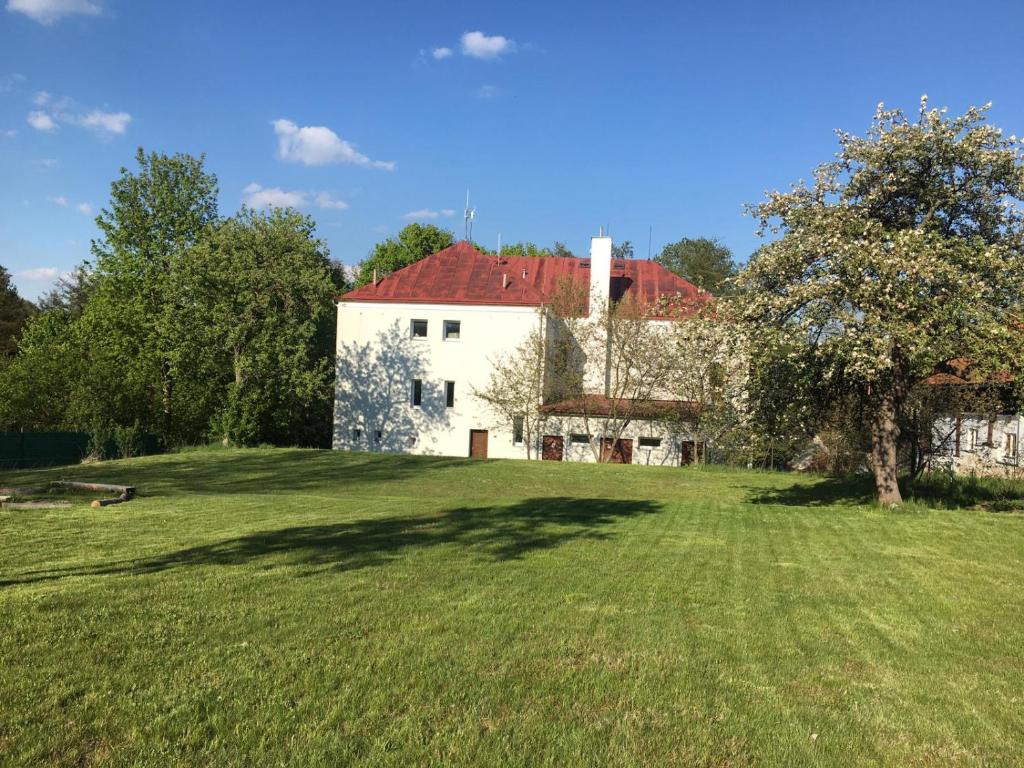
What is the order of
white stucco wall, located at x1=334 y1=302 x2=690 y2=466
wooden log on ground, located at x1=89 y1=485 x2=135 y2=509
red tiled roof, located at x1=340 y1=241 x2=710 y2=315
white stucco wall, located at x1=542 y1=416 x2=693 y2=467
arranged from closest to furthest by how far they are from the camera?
wooden log on ground, located at x1=89 y1=485 x2=135 y2=509 → white stucco wall, located at x1=542 y1=416 x2=693 y2=467 → white stucco wall, located at x1=334 y1=302 x2=690 y2=466 → red tiled roof, located at x1=340 y1=241 x2=710 y2=315

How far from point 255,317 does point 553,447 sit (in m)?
18.2

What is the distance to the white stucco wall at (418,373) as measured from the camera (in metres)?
42.3

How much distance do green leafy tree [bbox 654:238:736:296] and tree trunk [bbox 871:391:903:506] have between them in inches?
2037

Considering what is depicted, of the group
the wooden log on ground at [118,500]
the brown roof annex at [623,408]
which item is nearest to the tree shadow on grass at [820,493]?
the brown roof annex at [623,408]

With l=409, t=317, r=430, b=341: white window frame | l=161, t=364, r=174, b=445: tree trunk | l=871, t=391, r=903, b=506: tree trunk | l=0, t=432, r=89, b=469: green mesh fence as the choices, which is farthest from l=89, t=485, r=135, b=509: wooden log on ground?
l=409, t=317, r=430, b=341: white window frame

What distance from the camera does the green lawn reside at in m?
4.22

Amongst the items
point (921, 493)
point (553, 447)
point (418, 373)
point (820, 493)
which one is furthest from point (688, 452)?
point (921, 493)

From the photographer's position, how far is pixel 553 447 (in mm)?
41938

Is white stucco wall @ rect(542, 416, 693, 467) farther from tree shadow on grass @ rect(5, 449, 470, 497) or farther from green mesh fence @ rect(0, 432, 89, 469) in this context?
green mesh fence @ rect(0, 432, 89, 469)

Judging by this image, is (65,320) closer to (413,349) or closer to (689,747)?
(413,349)

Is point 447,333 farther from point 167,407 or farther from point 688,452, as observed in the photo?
point 167,407

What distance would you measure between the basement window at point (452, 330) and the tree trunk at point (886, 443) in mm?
27037

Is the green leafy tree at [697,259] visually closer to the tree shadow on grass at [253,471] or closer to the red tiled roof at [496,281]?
the red tiled roof at [496,281]

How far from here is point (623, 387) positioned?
39.6m
